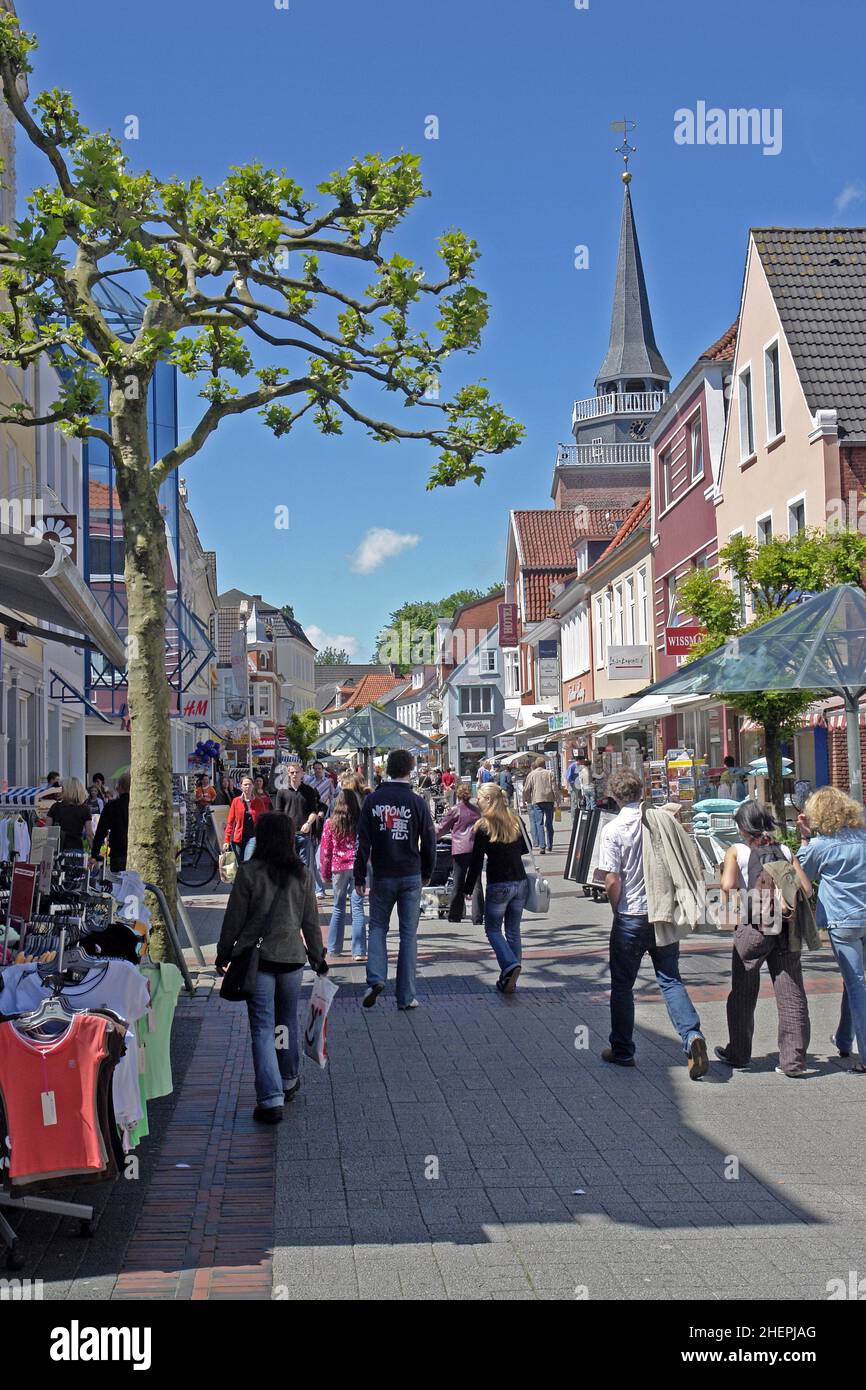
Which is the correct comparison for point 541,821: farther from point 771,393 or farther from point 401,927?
point 401,927

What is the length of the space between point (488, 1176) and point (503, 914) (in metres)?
5.02

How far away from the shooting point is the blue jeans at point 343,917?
42.9 feet

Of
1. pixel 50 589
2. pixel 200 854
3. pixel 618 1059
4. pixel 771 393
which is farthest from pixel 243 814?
pixel 771 393

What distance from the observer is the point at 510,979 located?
36.1ft

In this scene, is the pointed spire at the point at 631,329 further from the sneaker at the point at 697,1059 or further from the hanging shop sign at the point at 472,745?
the sneaker at the point at 697,1059

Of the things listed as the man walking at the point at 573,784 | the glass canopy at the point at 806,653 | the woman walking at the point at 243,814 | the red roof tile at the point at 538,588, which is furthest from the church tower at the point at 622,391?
the glass canopy at the point at 806,653

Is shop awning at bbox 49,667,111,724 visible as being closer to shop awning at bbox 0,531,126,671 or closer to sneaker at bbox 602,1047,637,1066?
shop awning at bbox 0,531,126,671

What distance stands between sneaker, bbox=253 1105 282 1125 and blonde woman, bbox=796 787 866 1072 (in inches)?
129

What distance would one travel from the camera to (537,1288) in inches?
188

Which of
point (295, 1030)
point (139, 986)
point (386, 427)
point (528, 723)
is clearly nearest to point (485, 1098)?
point (295, 1030)

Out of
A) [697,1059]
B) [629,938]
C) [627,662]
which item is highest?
[627,662]

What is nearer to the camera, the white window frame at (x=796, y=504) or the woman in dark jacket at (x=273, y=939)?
the woman in dark jacket at (x=273, y=939)

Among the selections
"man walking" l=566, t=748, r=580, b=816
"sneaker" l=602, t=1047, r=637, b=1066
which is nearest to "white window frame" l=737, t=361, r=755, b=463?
"man walking" l=566, t=748, r=580, b=816

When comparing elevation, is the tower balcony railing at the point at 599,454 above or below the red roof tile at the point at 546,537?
above
